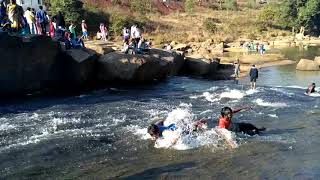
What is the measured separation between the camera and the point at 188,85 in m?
32.1

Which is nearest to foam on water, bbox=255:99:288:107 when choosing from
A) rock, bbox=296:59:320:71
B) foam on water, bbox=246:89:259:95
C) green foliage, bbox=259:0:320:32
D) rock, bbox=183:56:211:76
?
foam on water, bbox=246:89:259:95

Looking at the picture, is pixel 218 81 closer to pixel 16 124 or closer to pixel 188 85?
pixel 188 85

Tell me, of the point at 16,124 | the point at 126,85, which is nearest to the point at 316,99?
the point at 126,85

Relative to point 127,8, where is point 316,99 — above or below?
below

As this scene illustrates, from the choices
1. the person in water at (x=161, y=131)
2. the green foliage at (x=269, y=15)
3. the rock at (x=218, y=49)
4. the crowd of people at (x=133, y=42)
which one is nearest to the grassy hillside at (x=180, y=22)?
the green foliage at (x=269, y=15)

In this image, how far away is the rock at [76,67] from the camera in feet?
92.7

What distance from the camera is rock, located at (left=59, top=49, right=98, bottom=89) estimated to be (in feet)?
92.7

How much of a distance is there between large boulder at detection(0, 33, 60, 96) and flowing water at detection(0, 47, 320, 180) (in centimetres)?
127

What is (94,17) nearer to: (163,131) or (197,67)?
(197,67)

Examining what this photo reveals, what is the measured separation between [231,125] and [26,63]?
43.4ft

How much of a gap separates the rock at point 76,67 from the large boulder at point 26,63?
0.81m

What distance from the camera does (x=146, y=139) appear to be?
1795 cm

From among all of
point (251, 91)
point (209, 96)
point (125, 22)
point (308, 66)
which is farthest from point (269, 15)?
point (209, 96)

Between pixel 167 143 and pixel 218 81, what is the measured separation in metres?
18.5
